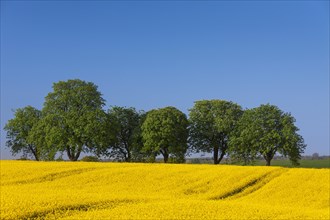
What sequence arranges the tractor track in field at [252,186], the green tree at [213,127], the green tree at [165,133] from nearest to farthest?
1. the tractor track in field at [252,186]
2. the green tree at [165,133]
3. the green tree at [213,127]

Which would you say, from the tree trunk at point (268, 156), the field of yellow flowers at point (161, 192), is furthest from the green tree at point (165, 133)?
the field of yellow flowers at point (161, 192)

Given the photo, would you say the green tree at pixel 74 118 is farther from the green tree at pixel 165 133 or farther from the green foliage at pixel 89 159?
the green tree at pixel 165 133

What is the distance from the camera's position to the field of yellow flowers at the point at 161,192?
23.3m

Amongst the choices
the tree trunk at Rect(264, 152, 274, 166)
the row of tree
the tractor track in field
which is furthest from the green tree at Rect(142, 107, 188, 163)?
the tractor track in field

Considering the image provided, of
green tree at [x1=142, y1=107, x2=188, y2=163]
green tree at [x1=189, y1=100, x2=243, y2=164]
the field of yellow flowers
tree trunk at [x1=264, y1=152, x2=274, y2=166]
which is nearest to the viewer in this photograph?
the field of yellow flowers

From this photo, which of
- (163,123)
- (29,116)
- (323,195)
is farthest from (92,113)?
(323,195)

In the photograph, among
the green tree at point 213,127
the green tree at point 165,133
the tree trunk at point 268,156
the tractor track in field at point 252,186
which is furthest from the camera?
the green tree at point 213,127

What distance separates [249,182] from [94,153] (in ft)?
148

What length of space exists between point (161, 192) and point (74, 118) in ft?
152

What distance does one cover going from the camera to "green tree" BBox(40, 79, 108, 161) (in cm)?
7612

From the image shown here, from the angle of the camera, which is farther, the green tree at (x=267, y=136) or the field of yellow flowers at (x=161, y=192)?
the green tree at (x=267, y=136)

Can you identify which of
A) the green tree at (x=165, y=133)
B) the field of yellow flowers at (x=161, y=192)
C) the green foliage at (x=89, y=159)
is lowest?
the field of yellow flowers at (x=161, y=192)

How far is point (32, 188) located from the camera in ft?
108

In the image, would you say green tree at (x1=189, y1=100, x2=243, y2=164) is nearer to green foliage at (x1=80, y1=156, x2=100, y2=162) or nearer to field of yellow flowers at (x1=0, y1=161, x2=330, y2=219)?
green foliage at (x1=80, y1=156, x2=100, y2=162)
